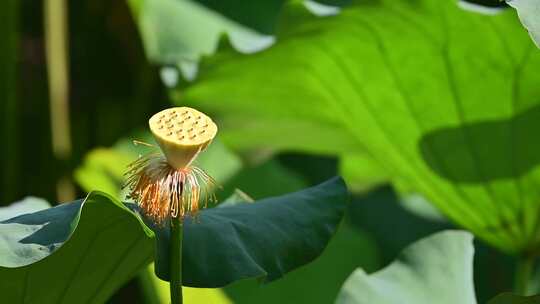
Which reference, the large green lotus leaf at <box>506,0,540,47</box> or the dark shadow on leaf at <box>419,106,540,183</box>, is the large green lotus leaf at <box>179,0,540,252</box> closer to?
the dark shadow on leaf at <box>419,106,540,183</box>

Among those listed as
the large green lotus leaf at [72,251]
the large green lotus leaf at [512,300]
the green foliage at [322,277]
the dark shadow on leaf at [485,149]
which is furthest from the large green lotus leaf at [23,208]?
the green foliage at [322,277]

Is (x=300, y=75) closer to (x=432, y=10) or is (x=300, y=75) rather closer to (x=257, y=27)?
(x=432, y=10)

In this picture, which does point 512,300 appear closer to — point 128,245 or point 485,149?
point 128,245

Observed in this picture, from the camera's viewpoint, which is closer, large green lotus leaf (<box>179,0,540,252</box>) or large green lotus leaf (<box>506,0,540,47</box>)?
large green lotus leaf (<box>506,0,540,47</box>)

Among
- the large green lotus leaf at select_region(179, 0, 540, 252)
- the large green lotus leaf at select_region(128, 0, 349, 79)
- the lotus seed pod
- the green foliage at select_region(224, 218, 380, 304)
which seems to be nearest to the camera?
the lotus seed pod

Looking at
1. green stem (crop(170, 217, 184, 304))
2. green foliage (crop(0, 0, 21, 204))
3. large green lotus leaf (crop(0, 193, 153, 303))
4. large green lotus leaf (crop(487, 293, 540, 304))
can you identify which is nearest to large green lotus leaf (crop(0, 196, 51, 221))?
large green lotus leaf (crop(0, 193, 153, 303))

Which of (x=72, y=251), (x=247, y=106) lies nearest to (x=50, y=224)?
(x=72, y=251)

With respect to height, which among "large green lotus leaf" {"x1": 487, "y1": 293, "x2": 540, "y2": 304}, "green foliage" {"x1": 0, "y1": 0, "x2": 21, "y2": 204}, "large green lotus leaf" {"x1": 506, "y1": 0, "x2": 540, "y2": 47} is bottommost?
"green foliage" {"x1": 0, "y1": 0, "x2": 21, "y2": 204}
